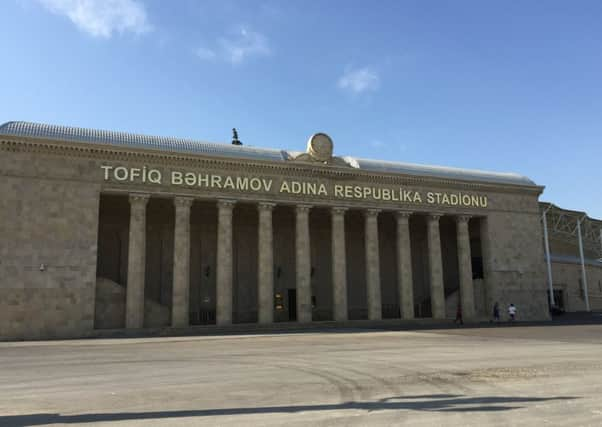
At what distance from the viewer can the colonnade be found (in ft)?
99.6

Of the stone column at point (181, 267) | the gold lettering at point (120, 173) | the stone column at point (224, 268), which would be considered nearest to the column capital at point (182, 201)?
the stone column at point (181, 267)

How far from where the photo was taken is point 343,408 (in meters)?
7.73

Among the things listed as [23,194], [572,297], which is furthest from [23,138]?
[572,297]

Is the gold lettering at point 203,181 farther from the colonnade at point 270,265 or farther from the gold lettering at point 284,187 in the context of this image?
the gold lettering at point 284,187

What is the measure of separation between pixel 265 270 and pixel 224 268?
2.77 metres

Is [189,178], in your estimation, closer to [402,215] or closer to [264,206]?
[264,206]

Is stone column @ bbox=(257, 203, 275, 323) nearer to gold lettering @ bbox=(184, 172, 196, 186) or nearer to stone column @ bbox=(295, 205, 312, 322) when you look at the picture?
Result: stone column @ bbox=(295, 205, 312, 322)

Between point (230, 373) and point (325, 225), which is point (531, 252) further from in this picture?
point (230, 373)

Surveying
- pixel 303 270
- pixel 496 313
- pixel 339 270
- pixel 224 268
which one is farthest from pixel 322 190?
pixel 496 313

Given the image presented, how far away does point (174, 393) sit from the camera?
923 cm

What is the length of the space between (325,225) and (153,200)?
14867mm

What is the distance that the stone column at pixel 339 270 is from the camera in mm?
34406

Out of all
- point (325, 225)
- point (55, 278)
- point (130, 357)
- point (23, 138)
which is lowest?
point (130, 357)

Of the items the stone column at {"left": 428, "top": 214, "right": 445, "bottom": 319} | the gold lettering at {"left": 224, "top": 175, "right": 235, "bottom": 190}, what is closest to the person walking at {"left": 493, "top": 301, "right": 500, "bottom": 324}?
the stone column at {"left": 428, "top": 214, "right": 445, "bottom": 319}
